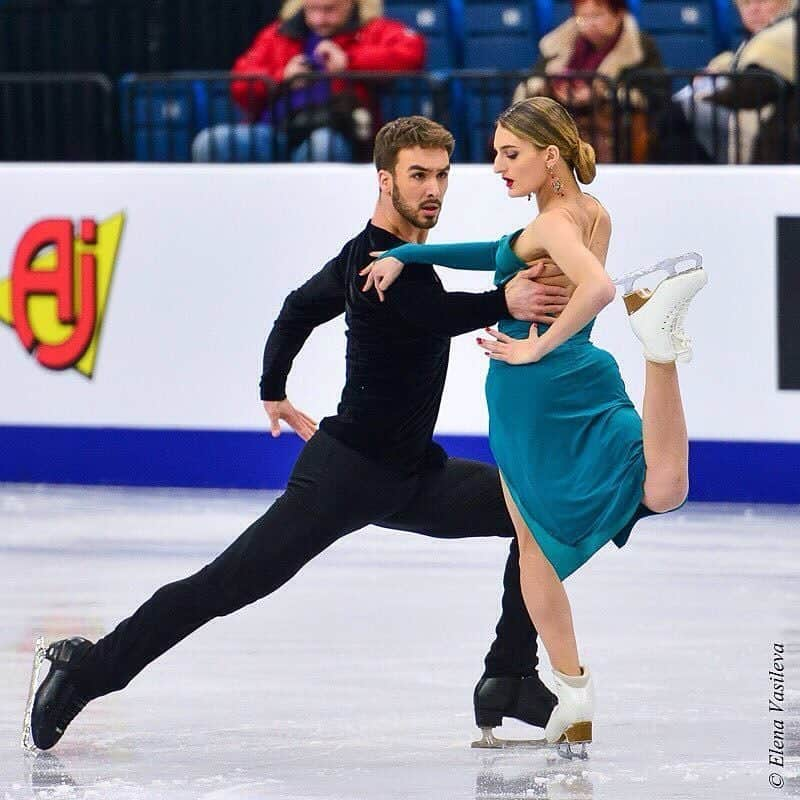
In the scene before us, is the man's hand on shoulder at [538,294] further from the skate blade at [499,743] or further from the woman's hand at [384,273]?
the skate blade at [499,743]

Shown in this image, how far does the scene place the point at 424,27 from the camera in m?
9.91

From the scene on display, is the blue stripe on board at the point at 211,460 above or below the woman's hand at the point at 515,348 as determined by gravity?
below

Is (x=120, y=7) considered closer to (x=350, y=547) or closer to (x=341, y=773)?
(x=350, y=547)

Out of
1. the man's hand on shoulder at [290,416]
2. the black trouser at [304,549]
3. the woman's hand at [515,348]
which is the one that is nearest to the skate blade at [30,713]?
the black trouser at [304,549]

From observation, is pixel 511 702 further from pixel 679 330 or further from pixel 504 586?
pixel 679 330

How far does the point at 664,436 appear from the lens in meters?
4.03

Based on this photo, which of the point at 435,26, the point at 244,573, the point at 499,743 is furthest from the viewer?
the point at 435,26

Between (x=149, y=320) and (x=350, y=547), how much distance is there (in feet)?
6.23

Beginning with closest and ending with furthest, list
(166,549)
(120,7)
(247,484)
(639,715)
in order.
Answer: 1. (639,715)
2. (166,549)
3. (247,484)
4. (120,7)

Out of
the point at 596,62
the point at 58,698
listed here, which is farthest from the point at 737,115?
the point at 58,698

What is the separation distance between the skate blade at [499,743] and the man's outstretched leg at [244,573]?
1.70 feet

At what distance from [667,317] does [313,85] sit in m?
5.06

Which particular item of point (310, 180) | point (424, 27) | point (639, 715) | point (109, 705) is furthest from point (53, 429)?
point (639, 715)

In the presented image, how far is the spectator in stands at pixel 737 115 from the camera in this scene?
8359 millimetres
